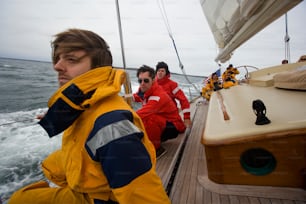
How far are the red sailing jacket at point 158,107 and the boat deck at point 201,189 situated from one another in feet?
1.33

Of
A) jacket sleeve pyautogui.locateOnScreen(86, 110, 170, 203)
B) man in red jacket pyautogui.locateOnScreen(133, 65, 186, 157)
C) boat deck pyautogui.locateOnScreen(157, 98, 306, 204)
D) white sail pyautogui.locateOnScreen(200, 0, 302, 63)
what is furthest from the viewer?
man in red jacket pyautogui.locateOnScreen(133, 65, 186, 157)

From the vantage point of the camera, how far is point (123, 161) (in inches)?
22.6

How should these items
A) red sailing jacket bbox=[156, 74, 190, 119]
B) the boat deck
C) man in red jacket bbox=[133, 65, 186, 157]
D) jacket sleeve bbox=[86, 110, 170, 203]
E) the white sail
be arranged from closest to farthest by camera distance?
jacket sleeve bbox=[86, 110, 170, 203]
the white sail
the boat deck
man in red jacket bbox=[133, 65, 186, 157]
red sailing jacket bbox=[156, 74, 190, 119]

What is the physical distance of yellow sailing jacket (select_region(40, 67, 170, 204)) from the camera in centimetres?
57

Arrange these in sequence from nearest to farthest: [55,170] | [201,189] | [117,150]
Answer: [117,150] → [55,170] → [201,189]

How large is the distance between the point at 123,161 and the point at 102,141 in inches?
3.5

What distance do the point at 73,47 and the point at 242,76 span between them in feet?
25.0

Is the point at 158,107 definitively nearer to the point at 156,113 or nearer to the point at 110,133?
the point at 156,113

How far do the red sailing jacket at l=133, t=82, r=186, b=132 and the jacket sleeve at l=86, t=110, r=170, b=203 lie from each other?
53.1 inches

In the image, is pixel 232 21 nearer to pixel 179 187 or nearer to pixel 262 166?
pixel 262 166

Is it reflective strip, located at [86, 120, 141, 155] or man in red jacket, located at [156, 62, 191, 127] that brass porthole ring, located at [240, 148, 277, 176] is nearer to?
reflective strip, located at [86, 120, 141, 155]

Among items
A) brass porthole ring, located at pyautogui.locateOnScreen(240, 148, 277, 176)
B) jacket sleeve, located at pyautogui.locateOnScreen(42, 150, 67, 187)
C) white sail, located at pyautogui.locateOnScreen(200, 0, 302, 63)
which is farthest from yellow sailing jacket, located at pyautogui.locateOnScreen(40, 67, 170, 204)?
white sail, located at pyautogui.locateOnScreen(200, 0, 302, 63)

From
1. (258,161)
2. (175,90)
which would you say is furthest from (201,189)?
(175,90)

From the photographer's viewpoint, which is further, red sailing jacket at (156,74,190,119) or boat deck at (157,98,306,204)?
red sailing jacket at (156,74,190,119)
